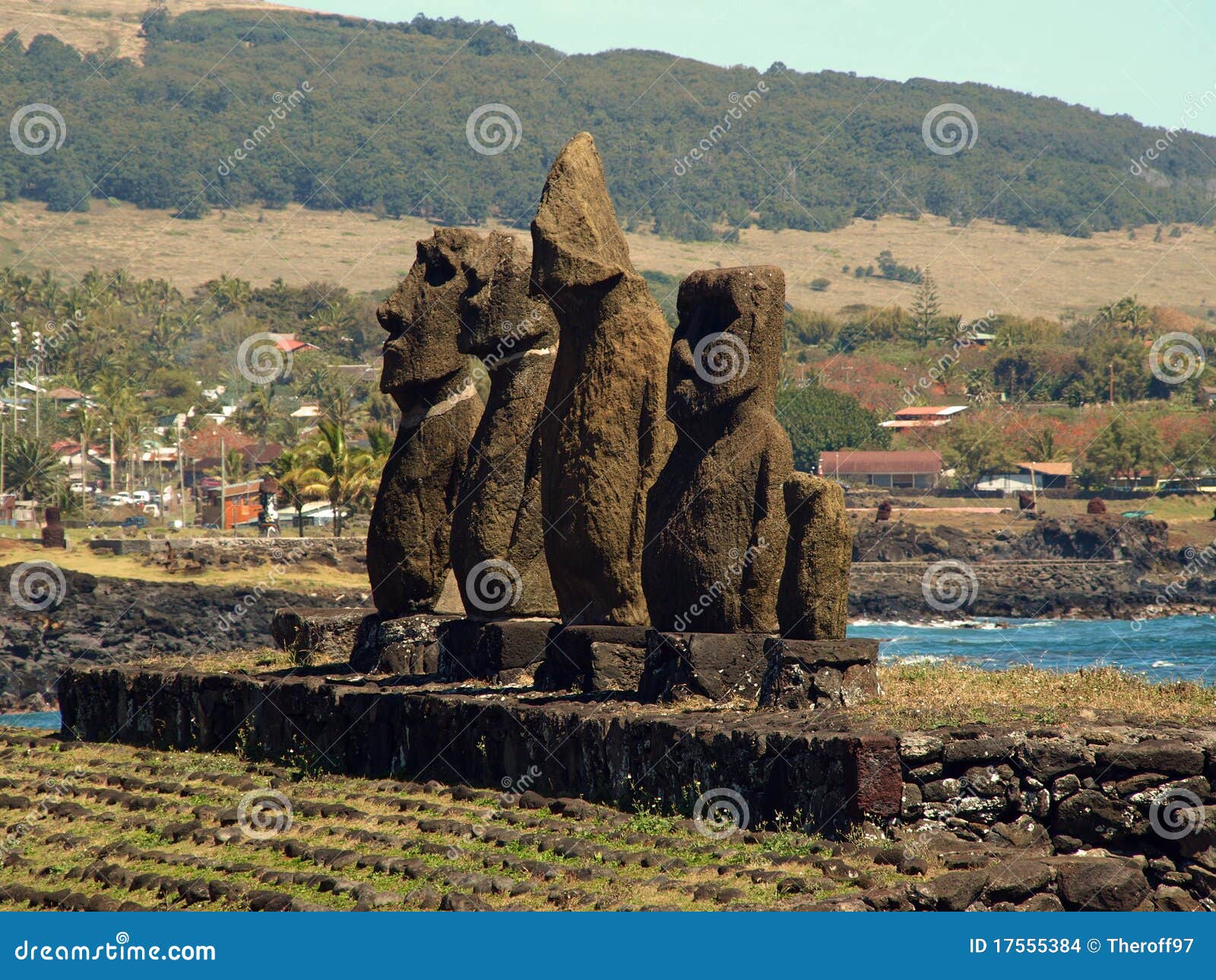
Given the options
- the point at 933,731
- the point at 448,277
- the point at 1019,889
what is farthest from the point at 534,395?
the point at 1019,889

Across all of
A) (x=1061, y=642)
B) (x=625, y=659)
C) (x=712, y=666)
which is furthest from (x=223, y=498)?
(x=712, y=666)

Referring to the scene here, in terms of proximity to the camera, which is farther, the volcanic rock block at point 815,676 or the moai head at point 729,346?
the moai head at point 729,346

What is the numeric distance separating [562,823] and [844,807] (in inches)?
79.4

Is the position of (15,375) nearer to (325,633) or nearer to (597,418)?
(325,633)

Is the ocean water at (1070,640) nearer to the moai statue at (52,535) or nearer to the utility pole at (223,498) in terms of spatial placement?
the utility pole at (223,498)

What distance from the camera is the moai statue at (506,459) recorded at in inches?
627

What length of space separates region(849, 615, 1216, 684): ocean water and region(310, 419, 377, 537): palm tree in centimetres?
1754

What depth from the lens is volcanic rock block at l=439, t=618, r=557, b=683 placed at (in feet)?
50.8

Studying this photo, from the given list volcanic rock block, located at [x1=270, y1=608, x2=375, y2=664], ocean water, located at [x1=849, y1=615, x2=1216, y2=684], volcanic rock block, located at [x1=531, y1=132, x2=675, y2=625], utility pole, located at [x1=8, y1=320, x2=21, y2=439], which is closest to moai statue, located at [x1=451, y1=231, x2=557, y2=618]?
volcanic rock block, located at [x1=531, y1=132, x2=675, y2=625]

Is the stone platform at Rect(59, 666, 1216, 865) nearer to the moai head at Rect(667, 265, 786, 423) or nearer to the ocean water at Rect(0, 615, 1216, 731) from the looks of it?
the moai head at Rect(667, 265, 786, 423)

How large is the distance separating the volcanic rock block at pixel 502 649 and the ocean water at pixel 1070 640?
21.8m

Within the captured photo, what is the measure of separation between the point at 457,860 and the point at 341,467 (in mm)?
50670

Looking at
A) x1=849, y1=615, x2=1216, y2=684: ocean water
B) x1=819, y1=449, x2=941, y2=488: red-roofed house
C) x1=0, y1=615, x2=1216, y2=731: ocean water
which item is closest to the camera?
x1=0, y1=615, x2=1216, y2=731: ocean water

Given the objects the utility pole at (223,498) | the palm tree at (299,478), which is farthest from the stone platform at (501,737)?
the utility pole at (223,498)
